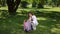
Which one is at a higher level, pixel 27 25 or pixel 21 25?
pixel 27 25

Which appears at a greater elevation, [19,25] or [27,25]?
[27,25]

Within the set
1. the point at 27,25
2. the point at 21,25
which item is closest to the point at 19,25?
the point at 21,25

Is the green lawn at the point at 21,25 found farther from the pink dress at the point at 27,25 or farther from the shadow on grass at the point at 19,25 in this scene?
the pink dress at the point at 27,25

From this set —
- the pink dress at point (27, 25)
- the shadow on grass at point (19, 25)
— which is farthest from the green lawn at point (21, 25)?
the pink dress at point (27, 25)

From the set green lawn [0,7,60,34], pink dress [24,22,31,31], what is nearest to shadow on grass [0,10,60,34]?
green lawn [0,7,60,34]

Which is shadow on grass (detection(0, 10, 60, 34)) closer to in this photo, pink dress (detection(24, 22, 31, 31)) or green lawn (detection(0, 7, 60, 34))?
green lawn (detection(0, 7, 60, 34))

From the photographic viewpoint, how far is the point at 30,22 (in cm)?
898

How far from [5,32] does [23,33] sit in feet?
3.06

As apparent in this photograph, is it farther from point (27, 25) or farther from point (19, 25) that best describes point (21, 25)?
point (27, 25)

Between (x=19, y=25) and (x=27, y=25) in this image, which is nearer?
(x=27, y=25)

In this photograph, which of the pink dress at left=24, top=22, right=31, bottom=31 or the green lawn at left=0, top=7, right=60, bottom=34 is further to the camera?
the green lawn at left=0, top=7, right=60, bottom=34

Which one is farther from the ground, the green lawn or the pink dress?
the pink dress

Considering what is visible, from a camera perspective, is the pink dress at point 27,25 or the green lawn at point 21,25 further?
the green lawn at point 21,25

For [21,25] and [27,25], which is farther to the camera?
[21,25]
